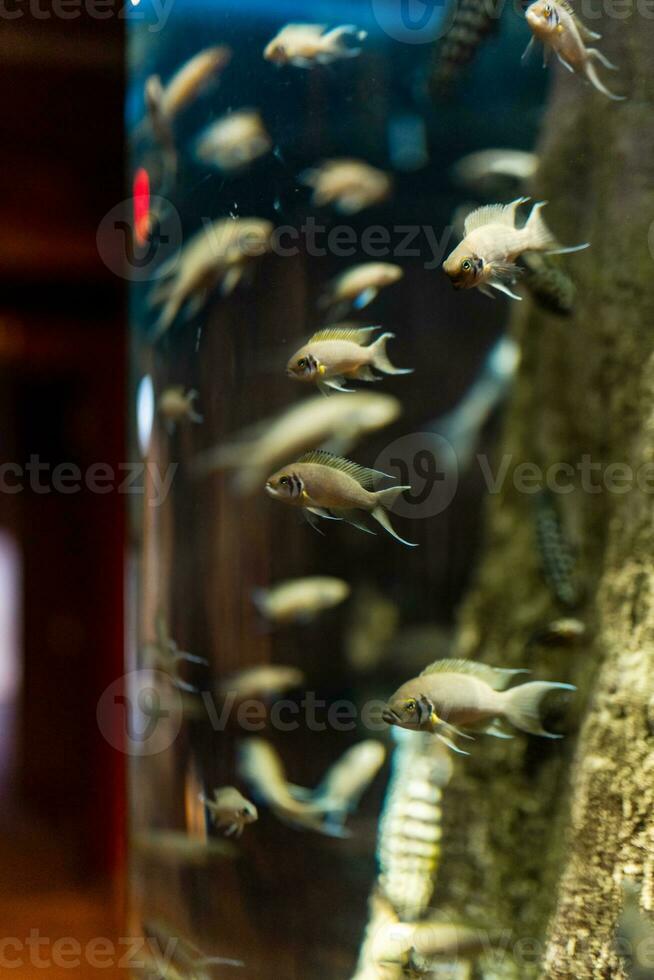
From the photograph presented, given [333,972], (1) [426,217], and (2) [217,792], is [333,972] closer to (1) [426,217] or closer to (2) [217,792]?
(2) [217,792]

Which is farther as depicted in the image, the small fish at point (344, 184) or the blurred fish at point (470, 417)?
the blurred fish at point (470, 417)

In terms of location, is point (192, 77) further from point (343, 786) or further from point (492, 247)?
point (343, 786)

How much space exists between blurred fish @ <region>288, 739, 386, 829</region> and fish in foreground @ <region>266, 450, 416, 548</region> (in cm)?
141

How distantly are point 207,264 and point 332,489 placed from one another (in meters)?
0.94

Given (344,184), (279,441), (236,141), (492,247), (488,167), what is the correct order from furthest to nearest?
(488,167), (279,441), (344,184), (236,141), (492,247)

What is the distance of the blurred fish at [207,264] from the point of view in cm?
231

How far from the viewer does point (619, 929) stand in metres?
2.04

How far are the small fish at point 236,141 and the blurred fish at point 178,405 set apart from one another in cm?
61

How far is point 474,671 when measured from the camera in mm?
1892

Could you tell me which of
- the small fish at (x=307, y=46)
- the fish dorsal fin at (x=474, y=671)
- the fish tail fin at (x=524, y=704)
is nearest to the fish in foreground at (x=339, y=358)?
the fish dorsal fin at (x=474, y=671)

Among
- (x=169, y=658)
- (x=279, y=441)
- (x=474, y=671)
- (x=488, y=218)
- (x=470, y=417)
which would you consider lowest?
(x=169, y=658)

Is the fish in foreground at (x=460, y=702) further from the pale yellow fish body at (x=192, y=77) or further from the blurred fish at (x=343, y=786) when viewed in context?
the pale yellow fish body at (x=192, y=77)

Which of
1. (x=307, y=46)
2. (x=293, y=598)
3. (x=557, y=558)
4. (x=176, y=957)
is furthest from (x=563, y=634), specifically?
(x=307, y=46)

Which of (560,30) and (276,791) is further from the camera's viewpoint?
(276,791)
